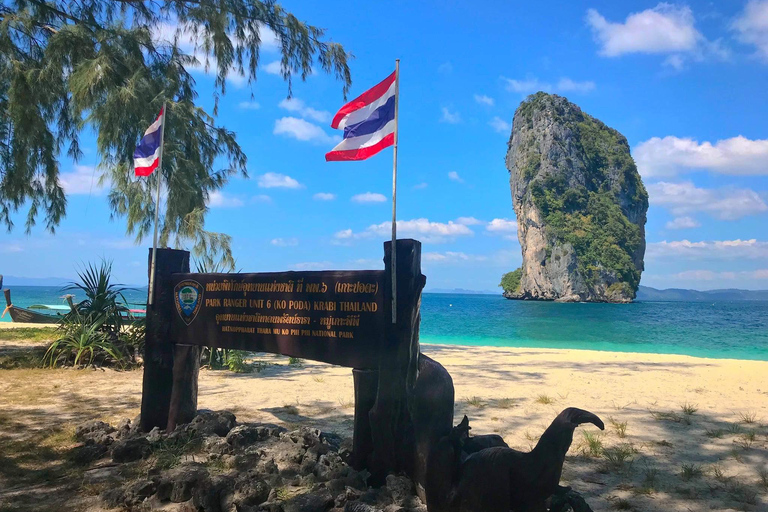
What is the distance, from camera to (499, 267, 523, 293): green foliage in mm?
106113

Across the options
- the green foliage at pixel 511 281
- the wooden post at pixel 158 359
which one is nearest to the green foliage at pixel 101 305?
the wooden post at pixel 158 359

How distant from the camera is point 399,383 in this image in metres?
3.68

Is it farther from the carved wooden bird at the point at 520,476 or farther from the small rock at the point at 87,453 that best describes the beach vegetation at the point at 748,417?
the small rock at the point at 87,453

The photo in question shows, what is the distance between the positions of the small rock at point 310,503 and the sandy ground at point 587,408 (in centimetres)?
183

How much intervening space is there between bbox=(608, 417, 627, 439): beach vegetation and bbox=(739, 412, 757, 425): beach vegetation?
57.8 inches

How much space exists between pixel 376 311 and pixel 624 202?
99.2 meters

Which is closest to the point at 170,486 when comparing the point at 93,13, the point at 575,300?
the point at 93,13

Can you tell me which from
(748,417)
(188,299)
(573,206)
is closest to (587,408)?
(748,417)

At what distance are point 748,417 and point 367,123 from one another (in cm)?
571

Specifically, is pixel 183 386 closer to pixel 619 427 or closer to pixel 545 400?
pixel 619 427

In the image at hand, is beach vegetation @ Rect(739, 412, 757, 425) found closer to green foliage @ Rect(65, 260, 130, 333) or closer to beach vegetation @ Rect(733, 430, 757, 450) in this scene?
beach vegetation @ Rect(733, 430, 757, 450)

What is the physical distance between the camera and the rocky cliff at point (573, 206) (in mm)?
84438

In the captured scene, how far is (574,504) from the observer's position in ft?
10.3

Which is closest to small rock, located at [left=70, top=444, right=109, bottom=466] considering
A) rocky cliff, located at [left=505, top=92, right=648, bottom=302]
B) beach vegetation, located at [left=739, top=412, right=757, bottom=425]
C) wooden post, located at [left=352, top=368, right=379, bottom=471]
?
wooden post, located at [left=352, top=368, right=379, bottom=471]
